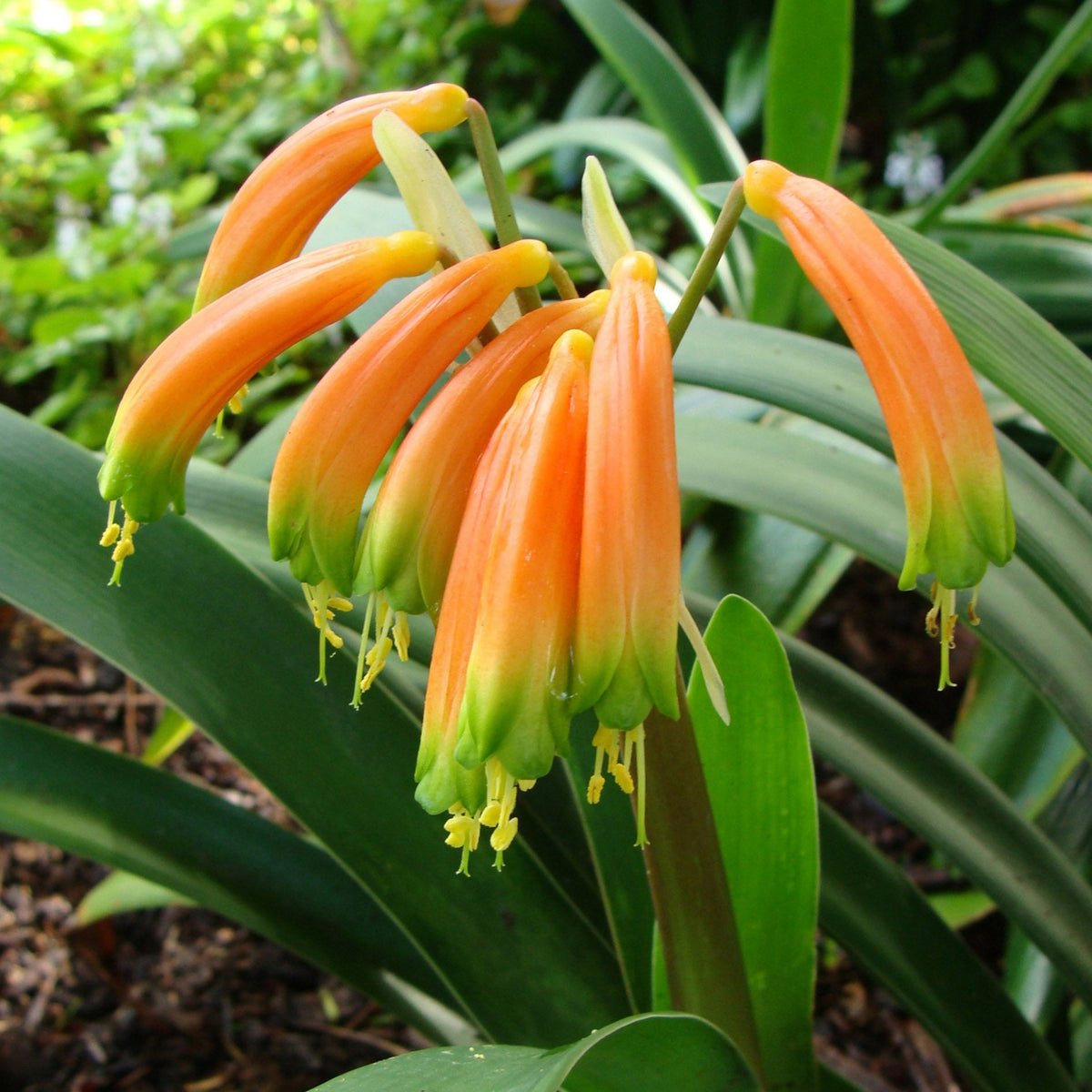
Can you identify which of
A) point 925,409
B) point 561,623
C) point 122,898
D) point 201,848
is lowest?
point 122,898

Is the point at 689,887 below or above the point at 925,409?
below

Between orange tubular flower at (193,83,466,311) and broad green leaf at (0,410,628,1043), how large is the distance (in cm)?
24

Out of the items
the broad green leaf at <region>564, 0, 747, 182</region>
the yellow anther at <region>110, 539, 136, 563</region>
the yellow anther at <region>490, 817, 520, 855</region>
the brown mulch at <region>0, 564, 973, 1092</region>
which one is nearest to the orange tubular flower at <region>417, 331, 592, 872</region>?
the yellow anther at <region>490, 817, 520, 855</region>

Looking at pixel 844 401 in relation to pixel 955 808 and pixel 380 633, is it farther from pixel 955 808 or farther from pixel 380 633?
pixel 380 633

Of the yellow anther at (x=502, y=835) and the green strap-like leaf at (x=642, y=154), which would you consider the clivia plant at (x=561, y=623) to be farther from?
the green strap-like leaf at (x=642, y=154)

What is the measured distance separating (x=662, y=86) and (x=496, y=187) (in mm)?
1331

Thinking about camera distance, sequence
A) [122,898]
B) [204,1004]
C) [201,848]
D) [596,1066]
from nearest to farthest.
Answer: [596,1066], [201,848], [122,898], [204,1004]

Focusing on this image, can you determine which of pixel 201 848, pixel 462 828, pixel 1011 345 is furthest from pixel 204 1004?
pixel 1011 345

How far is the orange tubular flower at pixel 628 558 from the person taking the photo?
0.46 m

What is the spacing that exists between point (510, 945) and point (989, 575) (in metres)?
0.55

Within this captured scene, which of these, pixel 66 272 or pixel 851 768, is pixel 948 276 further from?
pixel 66 272

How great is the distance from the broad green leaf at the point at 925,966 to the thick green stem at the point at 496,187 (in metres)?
0.60

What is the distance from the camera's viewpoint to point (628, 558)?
0.46 metres

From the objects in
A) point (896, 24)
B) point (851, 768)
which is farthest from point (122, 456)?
point (896, 24)
